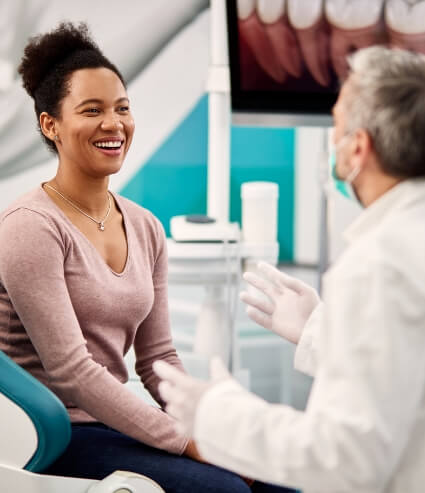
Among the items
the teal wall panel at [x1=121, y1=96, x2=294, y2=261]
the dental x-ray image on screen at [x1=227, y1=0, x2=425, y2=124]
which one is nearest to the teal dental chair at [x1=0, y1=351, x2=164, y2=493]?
the dental x-ray image on screen at [x1=227, y1=0, x2=425, y2=124]

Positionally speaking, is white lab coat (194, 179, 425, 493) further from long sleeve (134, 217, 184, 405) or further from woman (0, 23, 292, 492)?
long sleeve (134, 217, 184, 405)

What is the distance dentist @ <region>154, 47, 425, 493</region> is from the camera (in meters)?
0.83

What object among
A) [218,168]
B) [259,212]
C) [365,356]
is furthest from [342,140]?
[218,168]

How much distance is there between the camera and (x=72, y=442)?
53.4 inches

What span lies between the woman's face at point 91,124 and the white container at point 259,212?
1.07 metres

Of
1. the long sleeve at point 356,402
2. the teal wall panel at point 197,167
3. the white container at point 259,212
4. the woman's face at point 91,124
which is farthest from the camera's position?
the teal wall panel at point 197,167

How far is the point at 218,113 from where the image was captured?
8.84 feet

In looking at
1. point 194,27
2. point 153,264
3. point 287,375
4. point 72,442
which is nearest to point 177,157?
point 194,27

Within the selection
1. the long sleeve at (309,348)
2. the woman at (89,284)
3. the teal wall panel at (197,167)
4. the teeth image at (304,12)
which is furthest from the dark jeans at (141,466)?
the teal wall panel at (197,167)

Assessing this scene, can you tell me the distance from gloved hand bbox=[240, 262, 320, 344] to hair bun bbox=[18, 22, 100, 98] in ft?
1.90

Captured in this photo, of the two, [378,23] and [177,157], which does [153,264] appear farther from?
[177,157]

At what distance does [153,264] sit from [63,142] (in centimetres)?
31

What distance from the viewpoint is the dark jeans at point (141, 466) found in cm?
127

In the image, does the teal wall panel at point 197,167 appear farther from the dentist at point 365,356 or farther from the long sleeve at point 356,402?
the long sleeve at point 356,402
